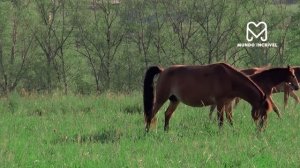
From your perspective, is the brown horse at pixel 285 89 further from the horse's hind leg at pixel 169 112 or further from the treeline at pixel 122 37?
the treeline at pixel 122 37

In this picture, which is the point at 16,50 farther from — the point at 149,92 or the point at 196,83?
the point at 196,83

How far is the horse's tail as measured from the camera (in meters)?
10.2

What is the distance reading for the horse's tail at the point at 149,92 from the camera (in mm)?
10239

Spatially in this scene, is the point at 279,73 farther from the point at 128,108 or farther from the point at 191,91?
the point at 128,108

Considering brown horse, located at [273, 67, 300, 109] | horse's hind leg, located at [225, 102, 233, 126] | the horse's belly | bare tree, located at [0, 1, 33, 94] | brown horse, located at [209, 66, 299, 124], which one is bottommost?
bare tree, located at [0, 1, 33, 94]

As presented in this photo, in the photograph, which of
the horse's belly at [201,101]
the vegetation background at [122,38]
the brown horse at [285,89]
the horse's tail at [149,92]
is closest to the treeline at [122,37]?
the vegetation background at [122,38]

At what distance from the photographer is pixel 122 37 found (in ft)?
200

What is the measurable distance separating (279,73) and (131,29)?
164 feet

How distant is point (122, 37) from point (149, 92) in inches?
1999

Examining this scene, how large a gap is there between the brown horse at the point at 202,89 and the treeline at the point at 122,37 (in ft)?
150

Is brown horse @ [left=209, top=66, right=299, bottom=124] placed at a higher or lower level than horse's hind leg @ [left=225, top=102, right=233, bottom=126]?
higher

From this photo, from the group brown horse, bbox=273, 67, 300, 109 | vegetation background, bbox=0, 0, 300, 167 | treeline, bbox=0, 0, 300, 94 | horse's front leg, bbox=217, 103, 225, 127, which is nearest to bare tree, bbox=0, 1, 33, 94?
treeline, bbox=0, 0, 300, 94

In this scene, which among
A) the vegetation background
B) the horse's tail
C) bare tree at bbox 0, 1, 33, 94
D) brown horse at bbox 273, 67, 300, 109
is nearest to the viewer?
the horse's tail

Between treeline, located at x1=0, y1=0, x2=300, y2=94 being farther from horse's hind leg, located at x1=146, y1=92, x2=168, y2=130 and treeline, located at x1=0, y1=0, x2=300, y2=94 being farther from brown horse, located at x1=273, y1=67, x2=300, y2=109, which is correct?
horse's hind leg, located at x1=146, y1=92, x2=168, y2=130
